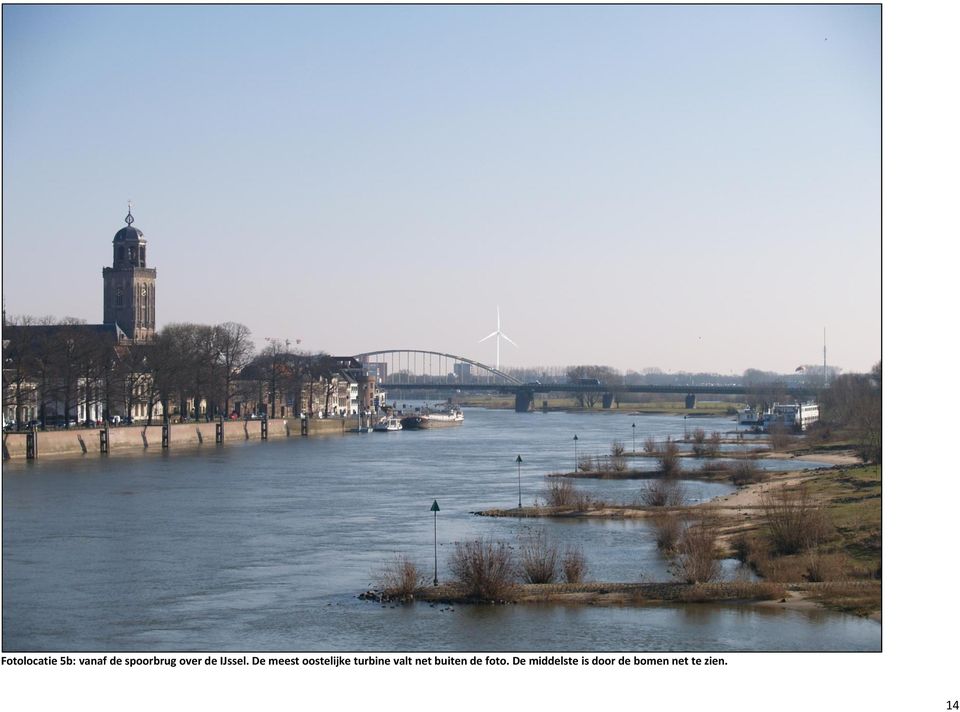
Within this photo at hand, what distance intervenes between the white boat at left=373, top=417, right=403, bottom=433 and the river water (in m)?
47.9

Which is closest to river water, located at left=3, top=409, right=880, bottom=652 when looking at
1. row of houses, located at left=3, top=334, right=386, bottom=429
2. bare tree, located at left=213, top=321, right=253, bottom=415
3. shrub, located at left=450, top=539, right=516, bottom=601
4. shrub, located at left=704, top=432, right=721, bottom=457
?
shrub, located at left=450, top=539, right=516, bottom=601

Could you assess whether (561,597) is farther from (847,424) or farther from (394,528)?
(847,424)

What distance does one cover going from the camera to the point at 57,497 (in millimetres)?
45625

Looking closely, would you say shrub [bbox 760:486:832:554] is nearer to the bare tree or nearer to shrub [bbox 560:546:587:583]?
shrub [bbox 560:546:587:583]

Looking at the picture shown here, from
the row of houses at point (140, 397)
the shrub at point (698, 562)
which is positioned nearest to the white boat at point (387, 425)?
the row of houses at point (140, 397)

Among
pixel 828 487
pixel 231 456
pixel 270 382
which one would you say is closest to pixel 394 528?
pixel 828 487

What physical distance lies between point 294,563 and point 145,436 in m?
46.9

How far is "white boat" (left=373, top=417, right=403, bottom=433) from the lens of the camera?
111125mm

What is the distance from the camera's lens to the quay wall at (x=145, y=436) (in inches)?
2527

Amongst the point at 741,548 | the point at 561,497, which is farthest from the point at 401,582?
the point at 561,497

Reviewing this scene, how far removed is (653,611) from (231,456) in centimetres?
4853

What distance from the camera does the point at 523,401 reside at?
15875 centimetres

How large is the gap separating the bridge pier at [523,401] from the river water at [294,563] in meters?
93.3

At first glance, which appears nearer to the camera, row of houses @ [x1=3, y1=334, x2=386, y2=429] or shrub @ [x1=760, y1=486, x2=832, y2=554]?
shrub @ [x1=760, y1=486, x2=832, y2=554]
